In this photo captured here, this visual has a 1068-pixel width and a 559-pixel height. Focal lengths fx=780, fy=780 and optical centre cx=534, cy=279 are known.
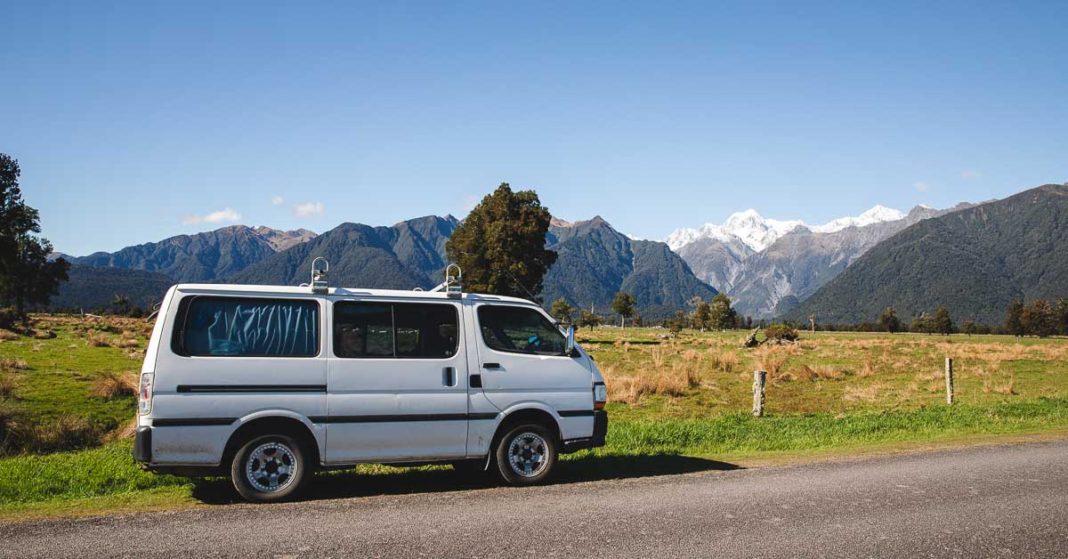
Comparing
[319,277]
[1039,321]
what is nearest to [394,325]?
[319,277]

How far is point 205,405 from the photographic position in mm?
8758

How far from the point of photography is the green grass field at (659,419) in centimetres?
1059

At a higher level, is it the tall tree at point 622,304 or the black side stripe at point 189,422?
the tall tree at point 622,304

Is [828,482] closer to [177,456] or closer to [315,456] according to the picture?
[315,456]

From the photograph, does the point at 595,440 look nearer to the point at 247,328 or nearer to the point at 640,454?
the point at 640,454

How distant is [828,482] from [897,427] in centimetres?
796

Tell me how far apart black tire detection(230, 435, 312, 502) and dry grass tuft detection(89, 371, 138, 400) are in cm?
1570

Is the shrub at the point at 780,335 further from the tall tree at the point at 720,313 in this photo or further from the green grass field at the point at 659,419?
the tall tree at the point at 720,313

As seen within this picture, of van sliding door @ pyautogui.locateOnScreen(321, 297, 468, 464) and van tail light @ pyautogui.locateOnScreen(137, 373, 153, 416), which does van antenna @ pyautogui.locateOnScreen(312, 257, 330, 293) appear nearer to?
van sliding door @ pyautogui.locateOnScreen(321, 297, 468, 464)

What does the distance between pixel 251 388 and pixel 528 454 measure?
3.65m

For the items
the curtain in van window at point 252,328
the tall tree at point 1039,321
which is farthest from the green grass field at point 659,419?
the tall tree at point 1039,321

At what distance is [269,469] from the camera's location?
9.14m

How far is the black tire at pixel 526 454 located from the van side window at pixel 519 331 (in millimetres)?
1036

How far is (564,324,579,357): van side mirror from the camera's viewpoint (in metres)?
10.5
